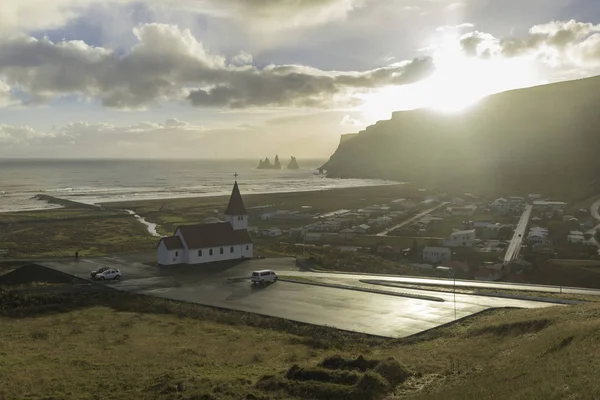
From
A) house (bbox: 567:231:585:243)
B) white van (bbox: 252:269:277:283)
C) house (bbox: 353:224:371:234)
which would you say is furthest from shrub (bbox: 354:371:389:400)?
house (bbox: 567:231:585:243)

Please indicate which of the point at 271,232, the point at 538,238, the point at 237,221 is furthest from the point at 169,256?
the point at 538,238

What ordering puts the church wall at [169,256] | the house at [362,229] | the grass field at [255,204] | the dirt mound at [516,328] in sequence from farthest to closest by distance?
the grass field at [255,204], the house at [362,229], the church wall at [169,256], the dirt mound at [516,328]

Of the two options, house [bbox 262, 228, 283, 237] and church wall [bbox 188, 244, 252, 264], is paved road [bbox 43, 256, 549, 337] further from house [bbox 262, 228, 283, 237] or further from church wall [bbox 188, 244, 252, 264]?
house [bbox 262, 228, 283, 237]

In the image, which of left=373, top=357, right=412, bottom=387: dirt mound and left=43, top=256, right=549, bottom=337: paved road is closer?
left=373, top=357, right=412, bottom=387: dirt mound

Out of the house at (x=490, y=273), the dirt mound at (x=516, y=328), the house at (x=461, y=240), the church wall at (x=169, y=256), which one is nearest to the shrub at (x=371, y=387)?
the dirt mound at (x=516, y=328)

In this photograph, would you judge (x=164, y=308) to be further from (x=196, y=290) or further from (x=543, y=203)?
(x=543, y=203)

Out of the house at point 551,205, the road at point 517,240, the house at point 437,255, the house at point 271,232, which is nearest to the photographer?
the house at point 437,255

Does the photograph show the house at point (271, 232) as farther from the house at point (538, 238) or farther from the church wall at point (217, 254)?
the house at point (538, 238)
